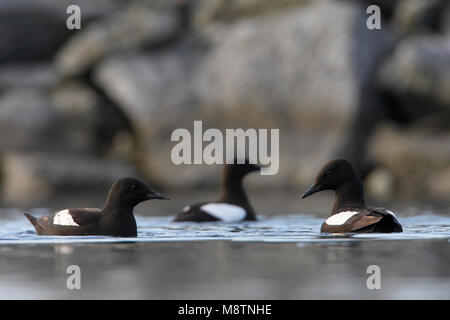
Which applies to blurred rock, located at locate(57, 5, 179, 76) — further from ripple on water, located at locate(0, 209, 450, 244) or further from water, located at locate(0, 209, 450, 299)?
water, located at locate(0, 209, 450, 299)

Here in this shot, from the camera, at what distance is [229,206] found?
13367 millimetres

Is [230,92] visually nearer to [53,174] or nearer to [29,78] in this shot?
[53,174]

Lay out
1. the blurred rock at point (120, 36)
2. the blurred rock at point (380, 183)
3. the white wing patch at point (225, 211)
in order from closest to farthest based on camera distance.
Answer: the white wing patch at point (225, 211) → the blurred rock at point (380, 183) → the blurred rock at point (120, 36)

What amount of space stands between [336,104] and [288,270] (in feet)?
44.0

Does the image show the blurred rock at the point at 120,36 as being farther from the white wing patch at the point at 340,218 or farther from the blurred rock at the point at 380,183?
the white wing patch at the point at 340,218

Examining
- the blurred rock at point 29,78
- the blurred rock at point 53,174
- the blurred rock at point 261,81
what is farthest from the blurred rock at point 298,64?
the blurred rock at point 29,78

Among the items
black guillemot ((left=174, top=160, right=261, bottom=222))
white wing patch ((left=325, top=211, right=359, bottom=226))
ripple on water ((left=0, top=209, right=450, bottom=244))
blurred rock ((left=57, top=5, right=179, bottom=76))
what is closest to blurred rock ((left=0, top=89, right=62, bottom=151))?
blurred rock ((left=57, top=5, right=179, bottom=76))

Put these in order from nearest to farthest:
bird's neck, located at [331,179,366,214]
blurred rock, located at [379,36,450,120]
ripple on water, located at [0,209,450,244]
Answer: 1. ripple on water, located at [0,209,450,244]
2. bird's neck, located at [331,179,366,214]
3. blurred rock, located at [379,36,450,120]

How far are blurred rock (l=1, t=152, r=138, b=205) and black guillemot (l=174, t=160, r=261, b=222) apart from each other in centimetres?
719

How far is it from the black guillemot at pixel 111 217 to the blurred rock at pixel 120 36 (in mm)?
12983

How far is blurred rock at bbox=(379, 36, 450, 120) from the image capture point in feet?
66.5

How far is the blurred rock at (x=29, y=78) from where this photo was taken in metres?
23.6

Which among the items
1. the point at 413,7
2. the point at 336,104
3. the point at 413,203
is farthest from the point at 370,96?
the point at 413,203

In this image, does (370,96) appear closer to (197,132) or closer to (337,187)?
(197,132)
